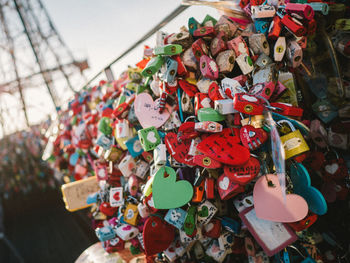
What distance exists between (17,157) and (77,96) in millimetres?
3012

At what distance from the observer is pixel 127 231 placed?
2.64 feet

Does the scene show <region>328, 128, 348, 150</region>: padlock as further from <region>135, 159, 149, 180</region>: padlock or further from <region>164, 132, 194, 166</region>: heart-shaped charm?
<region>135, 159, 149, 180</region>: padlock

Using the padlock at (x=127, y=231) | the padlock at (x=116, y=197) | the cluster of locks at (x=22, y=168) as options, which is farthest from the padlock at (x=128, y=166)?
the cluster of locks at (x=22, y=168)

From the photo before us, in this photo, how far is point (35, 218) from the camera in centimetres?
313

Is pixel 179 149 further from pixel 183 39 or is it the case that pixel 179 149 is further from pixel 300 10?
pixel 300 10

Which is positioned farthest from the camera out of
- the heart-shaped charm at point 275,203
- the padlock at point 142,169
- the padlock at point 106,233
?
the padlock at point 106,233

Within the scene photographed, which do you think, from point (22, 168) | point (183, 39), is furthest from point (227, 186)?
point (22, 168)

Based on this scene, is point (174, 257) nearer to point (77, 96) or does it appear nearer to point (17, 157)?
point (77, 96)

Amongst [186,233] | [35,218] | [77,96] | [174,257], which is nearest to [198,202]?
[186,233]

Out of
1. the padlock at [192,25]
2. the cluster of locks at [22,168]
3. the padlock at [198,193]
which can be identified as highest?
the padlock at [192,25]

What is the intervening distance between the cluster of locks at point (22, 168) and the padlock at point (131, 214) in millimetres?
3241

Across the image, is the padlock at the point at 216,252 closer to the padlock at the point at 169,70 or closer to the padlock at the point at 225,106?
the padlock at the point at 225,106

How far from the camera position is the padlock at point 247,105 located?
48cm

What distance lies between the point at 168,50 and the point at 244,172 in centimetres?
41
